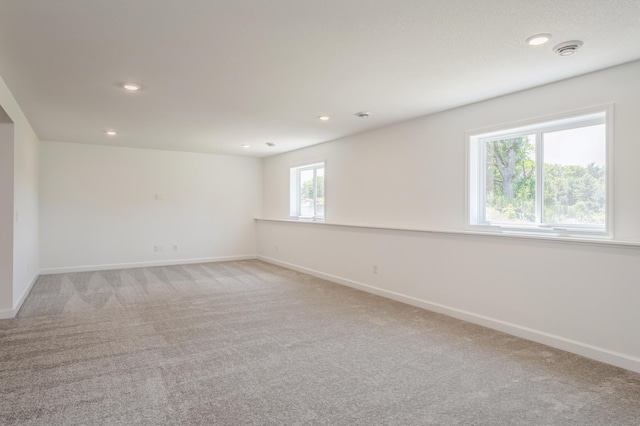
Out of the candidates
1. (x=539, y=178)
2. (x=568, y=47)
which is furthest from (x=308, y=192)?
(x=568, y=47)

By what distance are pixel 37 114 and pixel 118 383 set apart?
3.73m

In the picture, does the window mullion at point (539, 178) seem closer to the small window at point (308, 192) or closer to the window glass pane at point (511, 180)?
the window glass pane at point (511, 180)

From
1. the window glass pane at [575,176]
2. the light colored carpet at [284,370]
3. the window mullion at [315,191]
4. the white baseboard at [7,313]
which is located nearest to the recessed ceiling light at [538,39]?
the window glass pane at [575,176]

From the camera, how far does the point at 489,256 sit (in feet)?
12.4

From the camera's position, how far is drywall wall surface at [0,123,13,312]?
397 centimetres

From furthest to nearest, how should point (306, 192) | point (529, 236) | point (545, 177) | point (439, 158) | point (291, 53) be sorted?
1. point (306, 192)
2. point (439, 158)
3. point (545, 177)
4. point (529, 236)
5. point (291, 53)

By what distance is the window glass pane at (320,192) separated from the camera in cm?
684

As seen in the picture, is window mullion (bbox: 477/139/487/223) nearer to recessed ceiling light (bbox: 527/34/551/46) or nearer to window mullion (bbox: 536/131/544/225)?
window mullion (bbox: 536/131/544/225)

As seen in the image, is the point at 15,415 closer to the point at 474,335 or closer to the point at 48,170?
the point at 474,335

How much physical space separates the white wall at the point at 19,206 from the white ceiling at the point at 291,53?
25 cm

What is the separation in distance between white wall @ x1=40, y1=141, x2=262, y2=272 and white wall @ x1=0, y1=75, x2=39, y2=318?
0.90m

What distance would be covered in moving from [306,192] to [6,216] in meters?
4.53

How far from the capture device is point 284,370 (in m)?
2.75

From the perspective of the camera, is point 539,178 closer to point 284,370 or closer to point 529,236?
point 529,236
